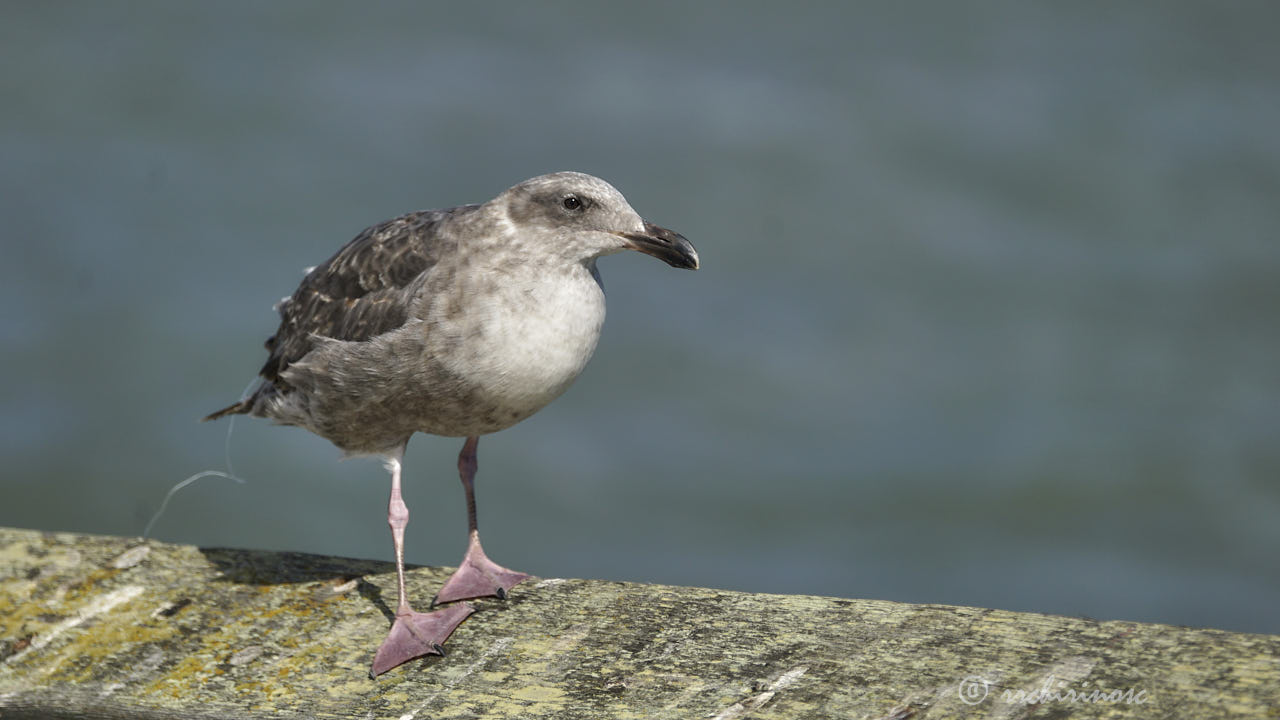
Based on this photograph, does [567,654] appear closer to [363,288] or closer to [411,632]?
[411,632]

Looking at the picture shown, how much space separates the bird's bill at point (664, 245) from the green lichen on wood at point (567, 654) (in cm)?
129

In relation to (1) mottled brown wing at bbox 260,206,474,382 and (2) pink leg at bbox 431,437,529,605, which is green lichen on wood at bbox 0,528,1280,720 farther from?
(1) mottled brown wing at bbox 260,206,474,382

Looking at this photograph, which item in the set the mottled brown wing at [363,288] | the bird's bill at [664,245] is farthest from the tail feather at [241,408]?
the bird's bill at [664,245]

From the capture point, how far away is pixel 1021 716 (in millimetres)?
3805

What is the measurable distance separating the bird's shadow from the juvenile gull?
0.35m

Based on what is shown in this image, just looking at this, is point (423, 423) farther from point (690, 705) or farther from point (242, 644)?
point (690, 705)

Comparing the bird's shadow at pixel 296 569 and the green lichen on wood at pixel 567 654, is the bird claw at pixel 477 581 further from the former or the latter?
the bird's shadow at pixel 296 569

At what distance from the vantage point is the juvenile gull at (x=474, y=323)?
197 inches

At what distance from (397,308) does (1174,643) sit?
3094 millimetres

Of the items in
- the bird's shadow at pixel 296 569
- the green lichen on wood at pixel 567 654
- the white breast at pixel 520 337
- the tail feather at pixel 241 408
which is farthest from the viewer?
the tail feather at pixel 241 408

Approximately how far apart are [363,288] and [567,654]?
73.3 inches

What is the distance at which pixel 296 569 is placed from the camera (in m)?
5.78

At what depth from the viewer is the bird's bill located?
5.05 meters

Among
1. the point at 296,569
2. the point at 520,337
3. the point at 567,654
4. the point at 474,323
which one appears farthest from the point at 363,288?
the point at 567,654
